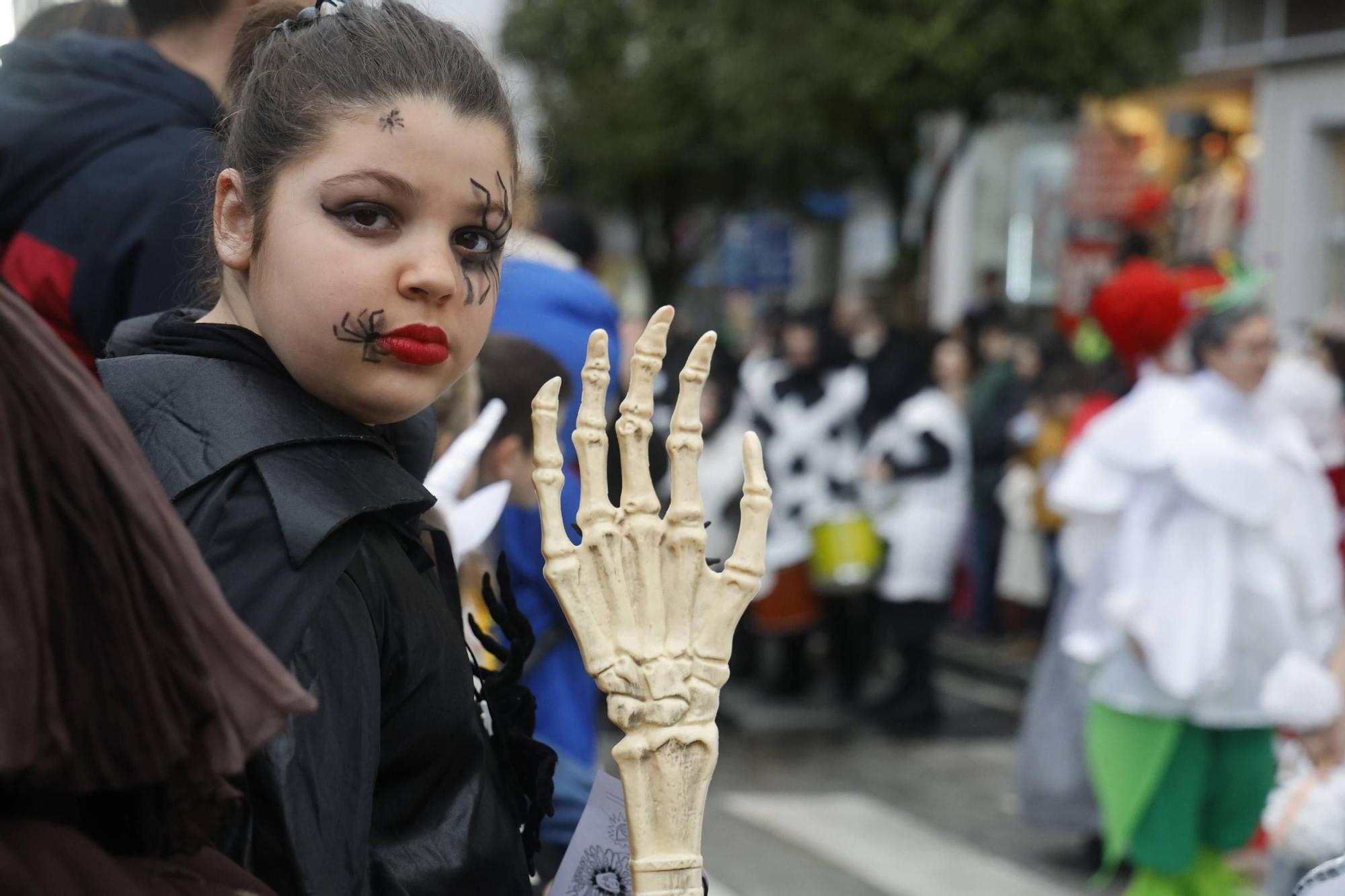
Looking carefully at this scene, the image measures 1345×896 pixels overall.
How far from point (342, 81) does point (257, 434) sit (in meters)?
0.33

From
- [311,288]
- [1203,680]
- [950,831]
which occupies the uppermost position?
[311,288]

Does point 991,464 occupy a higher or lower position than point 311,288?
lower

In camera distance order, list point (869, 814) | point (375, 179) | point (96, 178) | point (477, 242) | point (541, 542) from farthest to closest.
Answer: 1. point (869, 814)
2. point (541, 542)
3. point (96, 178)
4. point (477, 242)
5. point (375, 179)

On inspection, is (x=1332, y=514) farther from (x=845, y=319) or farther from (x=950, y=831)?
(x=845, y=319)

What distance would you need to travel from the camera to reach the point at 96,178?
2252 mm

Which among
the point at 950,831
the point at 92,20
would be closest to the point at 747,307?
the point at 950,831

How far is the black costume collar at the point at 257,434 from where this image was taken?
1329mm

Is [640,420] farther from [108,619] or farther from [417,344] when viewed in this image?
[108,619]

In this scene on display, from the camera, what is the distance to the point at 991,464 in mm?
10484

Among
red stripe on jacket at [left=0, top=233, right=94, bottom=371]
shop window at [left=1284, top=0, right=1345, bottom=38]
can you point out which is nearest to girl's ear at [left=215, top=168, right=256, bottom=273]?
red stripe on jacket at [left=0, top=233, right=94, bottom=371]

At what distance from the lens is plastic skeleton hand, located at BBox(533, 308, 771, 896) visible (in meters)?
1.57

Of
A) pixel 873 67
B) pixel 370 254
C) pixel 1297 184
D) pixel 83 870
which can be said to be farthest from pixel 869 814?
pixel 1297 184

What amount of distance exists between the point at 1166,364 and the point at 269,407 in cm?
538

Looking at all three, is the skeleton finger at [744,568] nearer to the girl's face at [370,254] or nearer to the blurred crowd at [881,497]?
the blurred crowd at [881,497]
